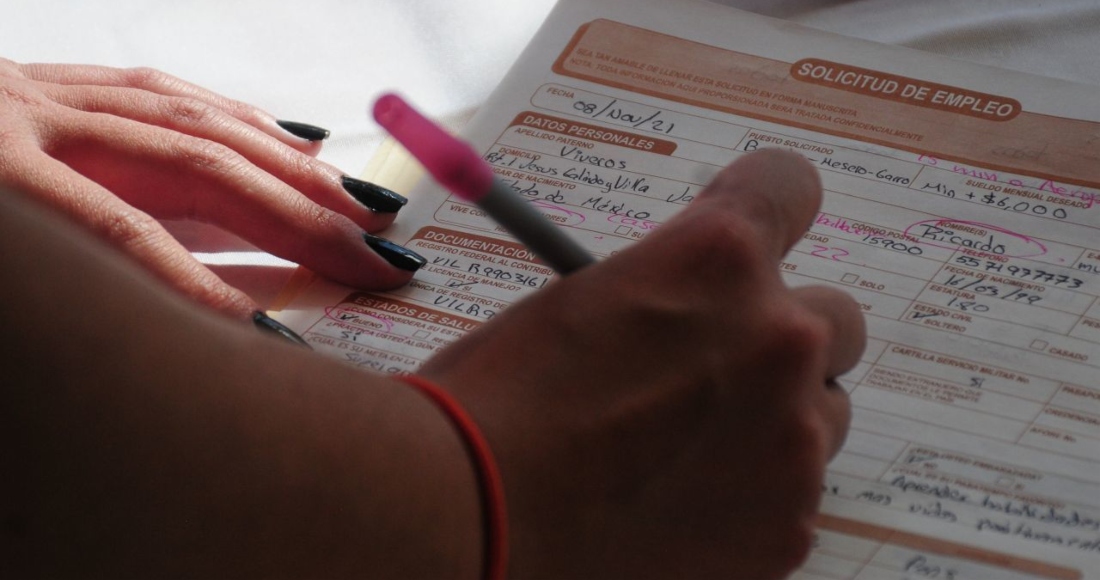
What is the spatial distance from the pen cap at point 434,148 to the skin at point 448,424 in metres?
0.04

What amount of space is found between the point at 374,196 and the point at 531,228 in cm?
19

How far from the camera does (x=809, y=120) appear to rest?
1.71 ft

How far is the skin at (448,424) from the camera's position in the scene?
0.79 ft

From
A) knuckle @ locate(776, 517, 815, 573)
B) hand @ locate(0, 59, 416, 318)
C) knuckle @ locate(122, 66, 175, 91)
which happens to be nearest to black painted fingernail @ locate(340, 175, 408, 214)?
hand @ locate(0, 59, 416, 318)

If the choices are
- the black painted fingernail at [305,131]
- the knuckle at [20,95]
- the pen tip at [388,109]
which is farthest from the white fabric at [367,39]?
the pen tip at [388,109]

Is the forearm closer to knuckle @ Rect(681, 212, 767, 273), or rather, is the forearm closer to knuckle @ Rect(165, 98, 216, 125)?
knuckle @ Rect(681, 212, 767, 273)

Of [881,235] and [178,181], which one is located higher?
[178,181]

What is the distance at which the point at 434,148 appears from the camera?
0.31 m

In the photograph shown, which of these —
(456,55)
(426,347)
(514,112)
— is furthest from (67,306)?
(456,55)

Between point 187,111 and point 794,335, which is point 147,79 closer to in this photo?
point 187,111

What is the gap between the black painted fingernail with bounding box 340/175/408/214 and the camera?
500 mm

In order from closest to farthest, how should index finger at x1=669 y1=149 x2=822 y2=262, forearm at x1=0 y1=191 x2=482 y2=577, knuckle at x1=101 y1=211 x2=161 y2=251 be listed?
forearm at x1=0 y1=191 x2=482 y2=577, index finger at x1=669 y1=149 x2=822 y2=262, knuckle at x1=101 y1=211 x2=161 y2=251

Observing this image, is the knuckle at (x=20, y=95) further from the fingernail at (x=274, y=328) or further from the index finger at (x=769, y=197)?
the index finger at (x=769, y=197)

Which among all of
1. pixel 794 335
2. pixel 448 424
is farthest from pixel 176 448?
pixel 794 335
